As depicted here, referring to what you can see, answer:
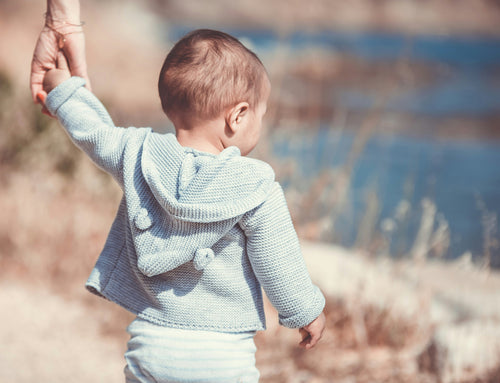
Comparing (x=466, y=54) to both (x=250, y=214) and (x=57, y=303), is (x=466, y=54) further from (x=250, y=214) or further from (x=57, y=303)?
(x=250, y=214)

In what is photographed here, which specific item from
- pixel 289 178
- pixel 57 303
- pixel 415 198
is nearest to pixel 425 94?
pixel 415 198

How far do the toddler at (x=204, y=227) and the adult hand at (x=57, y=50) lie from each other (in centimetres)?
24

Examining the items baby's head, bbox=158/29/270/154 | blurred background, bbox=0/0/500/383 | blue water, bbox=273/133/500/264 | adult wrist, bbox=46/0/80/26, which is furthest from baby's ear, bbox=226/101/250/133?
blue water, bbox=273/133/500/264

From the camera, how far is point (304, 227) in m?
→ 3.30

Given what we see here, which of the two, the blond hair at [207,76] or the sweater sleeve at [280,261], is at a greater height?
the blond hair at [207,76]

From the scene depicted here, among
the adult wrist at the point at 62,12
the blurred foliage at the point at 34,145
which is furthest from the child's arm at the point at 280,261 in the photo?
the blurred foliage at the point at 34,145

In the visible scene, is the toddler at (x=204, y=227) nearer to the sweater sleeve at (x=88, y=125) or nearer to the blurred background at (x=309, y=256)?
the sweater sleeve at (x=88, y=125)

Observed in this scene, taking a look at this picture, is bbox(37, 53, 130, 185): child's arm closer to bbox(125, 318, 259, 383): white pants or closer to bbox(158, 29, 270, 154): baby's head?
bbox(158, 29, 270, 154): baby's head

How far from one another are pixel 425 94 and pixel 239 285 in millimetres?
10604

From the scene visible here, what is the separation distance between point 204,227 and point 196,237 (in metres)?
0.03

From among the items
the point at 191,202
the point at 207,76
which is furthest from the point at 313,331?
the point at 207,76

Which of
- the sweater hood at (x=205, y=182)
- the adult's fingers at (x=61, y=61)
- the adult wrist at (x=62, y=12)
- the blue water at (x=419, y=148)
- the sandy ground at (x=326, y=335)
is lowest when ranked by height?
the blue water at (x=419, y=148)

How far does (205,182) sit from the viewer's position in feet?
4.50

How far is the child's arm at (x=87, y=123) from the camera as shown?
59.0 inches
